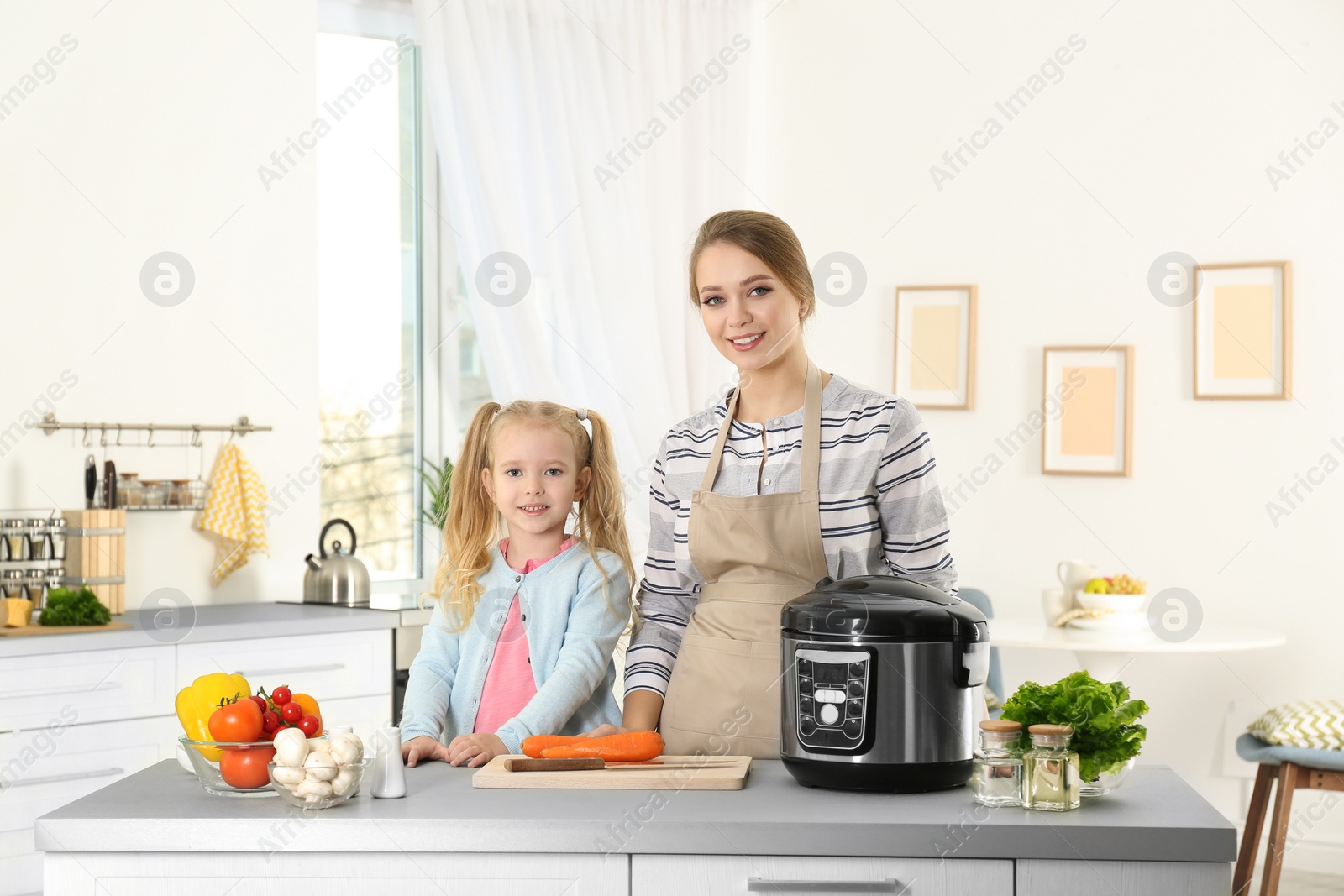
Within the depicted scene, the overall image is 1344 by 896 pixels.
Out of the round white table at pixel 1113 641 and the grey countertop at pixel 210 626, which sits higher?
the grey countertop at pixel 210 626

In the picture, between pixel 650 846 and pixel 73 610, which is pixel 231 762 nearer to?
pixel 650 846

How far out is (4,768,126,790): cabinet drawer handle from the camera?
2.70 metres

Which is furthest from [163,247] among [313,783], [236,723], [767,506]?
[313,783]

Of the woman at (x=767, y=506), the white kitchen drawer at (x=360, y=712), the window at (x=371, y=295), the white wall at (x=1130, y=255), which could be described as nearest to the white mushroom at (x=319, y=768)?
the woman at (x=767, y=506)

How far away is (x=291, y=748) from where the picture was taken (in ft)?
4.42

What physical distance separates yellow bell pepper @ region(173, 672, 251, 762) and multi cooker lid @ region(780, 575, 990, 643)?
647 mm

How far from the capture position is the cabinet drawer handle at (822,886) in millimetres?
1272

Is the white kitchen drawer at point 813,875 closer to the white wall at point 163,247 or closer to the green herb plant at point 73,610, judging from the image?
the green herb plant at point 73,610

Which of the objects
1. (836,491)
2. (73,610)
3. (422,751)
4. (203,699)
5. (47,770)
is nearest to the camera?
(203,699)

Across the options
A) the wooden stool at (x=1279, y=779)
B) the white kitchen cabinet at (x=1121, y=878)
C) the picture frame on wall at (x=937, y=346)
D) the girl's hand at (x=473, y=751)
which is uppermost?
the picture frame on wall at (x=937, y=346)

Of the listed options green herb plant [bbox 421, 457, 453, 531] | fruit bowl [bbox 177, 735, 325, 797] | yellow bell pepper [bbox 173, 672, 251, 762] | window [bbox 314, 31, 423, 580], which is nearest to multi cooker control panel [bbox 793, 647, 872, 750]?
fruit bowl [bbox 177, 735, 325, 797]

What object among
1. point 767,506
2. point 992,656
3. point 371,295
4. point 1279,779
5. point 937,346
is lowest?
point 1279,779

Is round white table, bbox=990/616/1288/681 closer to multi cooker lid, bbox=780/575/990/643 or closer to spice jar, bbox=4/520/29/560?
multi cooker lid, bbox=780/575/990/643

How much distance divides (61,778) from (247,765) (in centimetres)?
166
